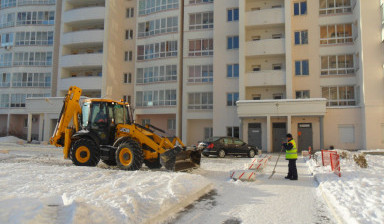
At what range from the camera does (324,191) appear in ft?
28.5

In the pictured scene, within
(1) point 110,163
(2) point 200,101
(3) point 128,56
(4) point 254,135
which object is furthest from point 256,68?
(1) point 110,163

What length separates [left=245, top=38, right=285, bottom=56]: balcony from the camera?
30.9m

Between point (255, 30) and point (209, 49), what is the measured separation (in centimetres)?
544

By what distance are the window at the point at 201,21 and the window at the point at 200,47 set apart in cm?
166

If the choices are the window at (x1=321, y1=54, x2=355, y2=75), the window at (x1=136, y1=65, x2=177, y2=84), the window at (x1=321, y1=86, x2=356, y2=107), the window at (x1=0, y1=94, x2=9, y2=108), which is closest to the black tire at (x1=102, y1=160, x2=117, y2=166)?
the window at (x1=136, y1=65, x2=177, y2=84)

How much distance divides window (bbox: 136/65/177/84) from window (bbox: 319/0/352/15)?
1674 centimetres

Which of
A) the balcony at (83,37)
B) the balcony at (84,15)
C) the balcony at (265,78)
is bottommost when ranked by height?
the balcony at (265,78)

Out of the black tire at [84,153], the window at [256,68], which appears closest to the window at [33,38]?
the window at [256,68]

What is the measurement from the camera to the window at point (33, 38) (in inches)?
1701

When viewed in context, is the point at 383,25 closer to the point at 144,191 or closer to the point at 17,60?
the point at 144,191

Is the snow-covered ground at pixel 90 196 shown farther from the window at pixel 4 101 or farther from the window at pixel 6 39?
the window at pixel 6 39

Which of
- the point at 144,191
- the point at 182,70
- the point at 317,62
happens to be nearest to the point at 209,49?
the point at 182,70

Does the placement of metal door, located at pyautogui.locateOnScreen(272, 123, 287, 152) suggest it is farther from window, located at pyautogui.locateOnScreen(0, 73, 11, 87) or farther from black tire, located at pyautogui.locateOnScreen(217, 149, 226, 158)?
window, located at pyautogui.locateOnScreen(0, 73, 11, 87)

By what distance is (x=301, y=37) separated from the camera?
31.4 m
